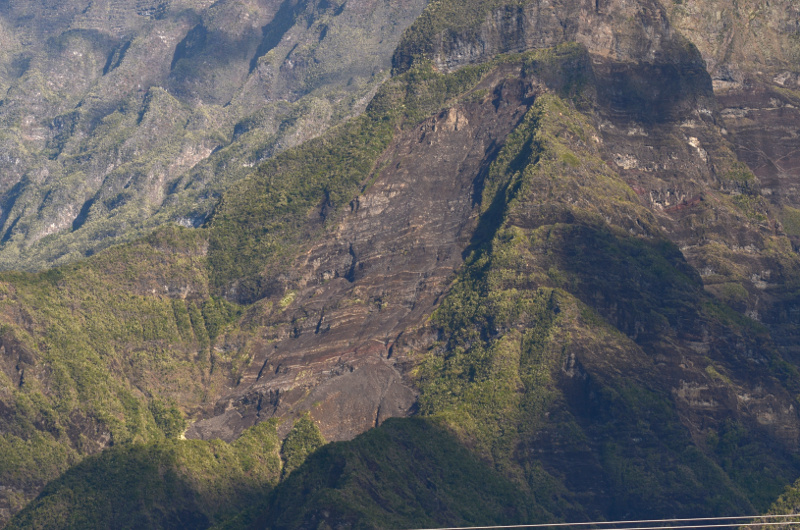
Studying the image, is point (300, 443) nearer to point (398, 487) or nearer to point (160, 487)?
point (160, 487)

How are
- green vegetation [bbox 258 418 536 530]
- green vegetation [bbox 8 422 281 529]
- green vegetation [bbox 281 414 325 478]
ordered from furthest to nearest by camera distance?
green vegetation [bbox 281 414 325 478], green vegetation [bbox 8 422 281 529], green vegetation [bbox 258 418 536 530]

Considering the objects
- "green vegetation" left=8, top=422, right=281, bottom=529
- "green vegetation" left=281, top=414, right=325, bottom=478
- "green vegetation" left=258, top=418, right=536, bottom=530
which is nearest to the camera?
"green vegetation" left=258, top=418, right=536, bottom=530

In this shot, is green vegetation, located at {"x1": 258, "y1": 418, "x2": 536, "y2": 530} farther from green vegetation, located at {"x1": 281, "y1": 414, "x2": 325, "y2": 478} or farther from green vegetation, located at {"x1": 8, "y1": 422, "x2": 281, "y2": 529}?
green vegetation, located at {"x1": 8, "y1": 422, "x2": 281, "y2": 529}

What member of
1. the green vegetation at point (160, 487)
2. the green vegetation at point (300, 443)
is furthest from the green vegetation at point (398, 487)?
the green vegetation at point (160, 487)

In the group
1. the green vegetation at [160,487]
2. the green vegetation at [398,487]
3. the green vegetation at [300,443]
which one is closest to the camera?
the green vegetation at [398,487]

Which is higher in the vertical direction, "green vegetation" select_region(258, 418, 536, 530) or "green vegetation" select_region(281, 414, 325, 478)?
"green vegetation" select_region(258, 418, 536, 530)

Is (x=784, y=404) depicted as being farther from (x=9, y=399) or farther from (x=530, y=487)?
(x=9, y=399)

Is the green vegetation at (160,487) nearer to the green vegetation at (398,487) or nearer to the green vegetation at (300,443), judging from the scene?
the green vegetation at (300,443)

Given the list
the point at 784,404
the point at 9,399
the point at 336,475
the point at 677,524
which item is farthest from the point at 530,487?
the point at 9,399

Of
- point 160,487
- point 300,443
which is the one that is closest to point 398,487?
point 300,443

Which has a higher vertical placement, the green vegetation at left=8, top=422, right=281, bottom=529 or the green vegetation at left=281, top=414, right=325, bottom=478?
the green vegetation at left=8, top=422, right=281, bottom=529

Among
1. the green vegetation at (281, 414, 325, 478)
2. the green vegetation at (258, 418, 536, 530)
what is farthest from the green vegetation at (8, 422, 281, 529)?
the green vegetation at (258, 418, 536, 530)

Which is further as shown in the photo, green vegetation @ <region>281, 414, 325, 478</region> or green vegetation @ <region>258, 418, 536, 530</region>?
green vegetation @ <region>281, 414, 325, 478</region>
